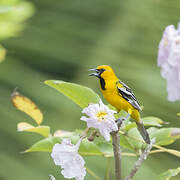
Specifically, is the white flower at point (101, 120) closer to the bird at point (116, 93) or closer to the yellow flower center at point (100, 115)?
the yellow flower center at point (100, 115)

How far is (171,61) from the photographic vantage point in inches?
12.2

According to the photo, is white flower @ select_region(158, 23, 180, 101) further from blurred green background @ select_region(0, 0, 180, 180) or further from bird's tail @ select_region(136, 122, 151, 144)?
blurred green background @ select_region(0, 0, 180, 180)

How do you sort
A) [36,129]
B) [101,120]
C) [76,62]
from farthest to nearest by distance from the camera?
[76,62] < [36,129] < [101,120]

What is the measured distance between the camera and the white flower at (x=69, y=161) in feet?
0.92

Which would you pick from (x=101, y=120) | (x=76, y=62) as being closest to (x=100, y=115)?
(x=101, y=120)

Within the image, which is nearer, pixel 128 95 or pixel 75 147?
pixel 75 147

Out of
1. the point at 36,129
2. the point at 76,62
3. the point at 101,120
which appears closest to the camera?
the point at 101,120

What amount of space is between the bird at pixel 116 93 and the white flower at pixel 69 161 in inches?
4.1

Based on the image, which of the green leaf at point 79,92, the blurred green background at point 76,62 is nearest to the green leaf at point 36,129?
the green leaf at point 79,92

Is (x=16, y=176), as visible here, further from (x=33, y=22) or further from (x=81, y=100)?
(x=81, y=100)

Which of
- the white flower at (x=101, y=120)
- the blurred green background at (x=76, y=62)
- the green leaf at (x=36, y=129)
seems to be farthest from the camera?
the blurred green background at (x=76, y=62)

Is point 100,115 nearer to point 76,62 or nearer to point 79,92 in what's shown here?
point 79,92

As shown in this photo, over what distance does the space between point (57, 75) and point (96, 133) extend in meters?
0.68

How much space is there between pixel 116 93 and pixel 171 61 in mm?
117
